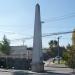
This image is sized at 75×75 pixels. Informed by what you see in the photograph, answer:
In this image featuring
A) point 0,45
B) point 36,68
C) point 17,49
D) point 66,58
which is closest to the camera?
point 36,68

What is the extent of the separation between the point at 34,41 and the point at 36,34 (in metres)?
0.92

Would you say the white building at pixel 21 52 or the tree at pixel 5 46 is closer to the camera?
the white building at pixel 21 52

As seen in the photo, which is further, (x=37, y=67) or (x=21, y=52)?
(x=21, y=52)

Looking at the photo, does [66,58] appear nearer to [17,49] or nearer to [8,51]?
[8,51]

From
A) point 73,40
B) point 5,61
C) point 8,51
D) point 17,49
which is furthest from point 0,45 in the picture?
point 73,40

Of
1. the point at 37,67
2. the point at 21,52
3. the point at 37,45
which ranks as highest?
the point at 21,52


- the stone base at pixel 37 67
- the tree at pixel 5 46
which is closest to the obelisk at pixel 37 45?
the stone base at pixel 37 67

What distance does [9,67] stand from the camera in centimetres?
4409

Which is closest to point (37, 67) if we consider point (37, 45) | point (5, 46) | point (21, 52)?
point (37, 45)

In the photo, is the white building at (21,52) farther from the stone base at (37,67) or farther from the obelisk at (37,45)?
the stone base at (37,67)

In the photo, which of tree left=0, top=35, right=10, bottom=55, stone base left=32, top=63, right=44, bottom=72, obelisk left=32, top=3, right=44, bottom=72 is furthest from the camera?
tree left=0, top=35, right=10, bottom=55

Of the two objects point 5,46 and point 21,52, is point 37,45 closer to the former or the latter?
point 5,46

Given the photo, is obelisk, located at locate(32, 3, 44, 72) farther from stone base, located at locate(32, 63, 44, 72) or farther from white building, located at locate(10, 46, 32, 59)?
white building, located at locate(10, 46, 32, 59)

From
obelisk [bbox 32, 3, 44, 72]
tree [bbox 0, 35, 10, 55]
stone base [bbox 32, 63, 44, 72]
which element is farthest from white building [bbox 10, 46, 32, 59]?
stone base [bbox 32, 63, 44, 72]
